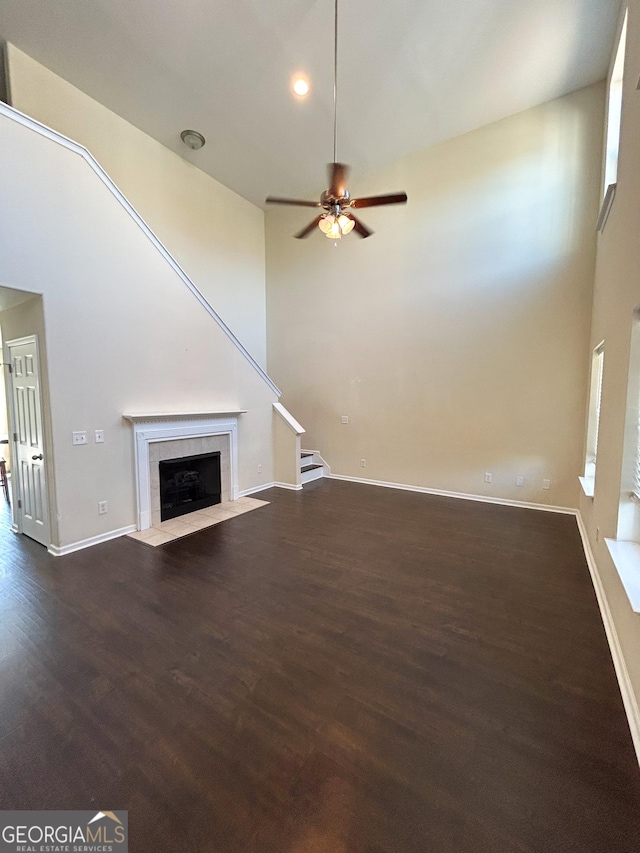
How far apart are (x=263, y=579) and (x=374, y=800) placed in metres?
1.74

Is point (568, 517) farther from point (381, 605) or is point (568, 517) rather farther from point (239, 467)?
point (239, 467)

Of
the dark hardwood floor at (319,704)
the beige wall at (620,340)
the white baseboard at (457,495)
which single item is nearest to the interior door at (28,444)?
the dark hardwood floor at (319,704)

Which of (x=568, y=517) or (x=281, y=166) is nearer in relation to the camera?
(x=568, y=517)

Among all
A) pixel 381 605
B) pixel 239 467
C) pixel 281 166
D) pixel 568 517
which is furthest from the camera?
pixel 281 166

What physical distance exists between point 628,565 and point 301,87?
5.83 m

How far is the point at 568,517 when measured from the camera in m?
4.42

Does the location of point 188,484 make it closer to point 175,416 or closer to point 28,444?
point 175,416

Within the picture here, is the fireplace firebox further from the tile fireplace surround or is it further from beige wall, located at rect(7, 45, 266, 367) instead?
beige wall, located at rect(7, 45, 266, 367)

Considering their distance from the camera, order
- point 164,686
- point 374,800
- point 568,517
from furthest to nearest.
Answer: point 568,517 < point 164,686 < point 374,800

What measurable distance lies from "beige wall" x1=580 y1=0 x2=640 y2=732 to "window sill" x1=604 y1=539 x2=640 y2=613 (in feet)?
0.22

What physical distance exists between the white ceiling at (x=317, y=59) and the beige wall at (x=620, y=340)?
1.55 metres

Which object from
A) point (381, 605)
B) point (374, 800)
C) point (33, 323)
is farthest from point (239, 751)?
point (33, 323)

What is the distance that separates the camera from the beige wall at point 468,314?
173 inches

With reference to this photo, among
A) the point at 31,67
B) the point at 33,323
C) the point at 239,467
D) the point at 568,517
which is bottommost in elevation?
the point at 568,517
